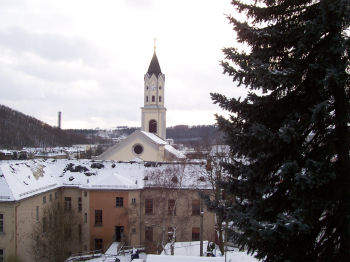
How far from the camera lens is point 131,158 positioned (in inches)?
1457

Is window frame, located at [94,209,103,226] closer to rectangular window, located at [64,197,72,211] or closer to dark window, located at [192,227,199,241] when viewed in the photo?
rectangular window, located at [64,197,72,211]

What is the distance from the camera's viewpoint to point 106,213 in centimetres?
2495

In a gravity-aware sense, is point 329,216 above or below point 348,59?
below

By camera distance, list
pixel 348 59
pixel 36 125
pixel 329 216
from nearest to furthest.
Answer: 1. pixel 348 59
2. pixel 329 216
3. pixel 36 125

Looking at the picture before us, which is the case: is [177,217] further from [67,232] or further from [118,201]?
[67,232]

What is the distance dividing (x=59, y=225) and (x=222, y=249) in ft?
38.9

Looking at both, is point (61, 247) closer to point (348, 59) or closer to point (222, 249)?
point (222, 249)

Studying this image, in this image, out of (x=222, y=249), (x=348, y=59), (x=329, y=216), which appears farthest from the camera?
(x=222, y=249)

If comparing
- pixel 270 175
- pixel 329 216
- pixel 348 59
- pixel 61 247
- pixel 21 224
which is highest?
pixel 348 59

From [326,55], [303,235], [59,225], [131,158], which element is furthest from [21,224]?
[326,55]

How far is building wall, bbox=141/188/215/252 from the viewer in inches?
956

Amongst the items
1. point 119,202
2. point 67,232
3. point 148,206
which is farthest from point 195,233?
point 67,232

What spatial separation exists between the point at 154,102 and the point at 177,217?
31.1 metres

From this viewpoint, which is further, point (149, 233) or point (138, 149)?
point (138, 149)
